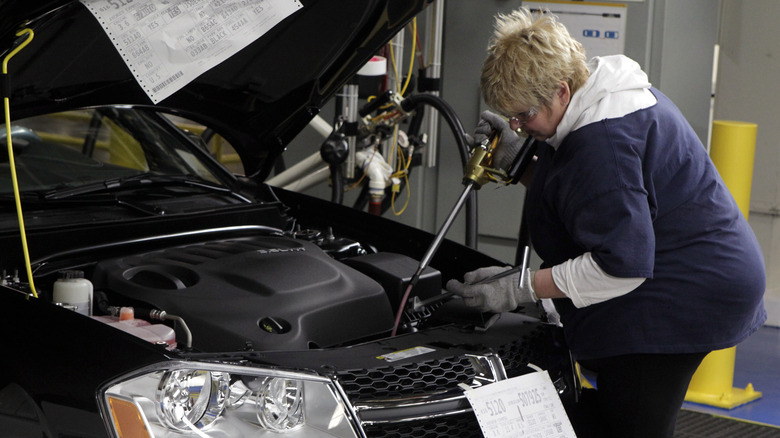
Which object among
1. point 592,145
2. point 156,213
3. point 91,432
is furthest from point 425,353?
point 156,213

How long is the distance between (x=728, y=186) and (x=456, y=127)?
1178 mm

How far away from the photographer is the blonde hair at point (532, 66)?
1.98m

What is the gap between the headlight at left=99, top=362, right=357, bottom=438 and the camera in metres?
1.58

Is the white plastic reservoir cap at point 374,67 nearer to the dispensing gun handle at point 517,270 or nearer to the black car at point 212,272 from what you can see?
the black car at point 212,272

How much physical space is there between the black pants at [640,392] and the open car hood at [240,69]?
1.09m

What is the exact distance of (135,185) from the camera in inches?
101

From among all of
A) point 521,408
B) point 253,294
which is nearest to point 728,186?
point 521,408

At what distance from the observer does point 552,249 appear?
2.16 m

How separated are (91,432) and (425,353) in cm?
72

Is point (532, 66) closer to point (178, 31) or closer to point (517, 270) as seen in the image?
point (517, 270)

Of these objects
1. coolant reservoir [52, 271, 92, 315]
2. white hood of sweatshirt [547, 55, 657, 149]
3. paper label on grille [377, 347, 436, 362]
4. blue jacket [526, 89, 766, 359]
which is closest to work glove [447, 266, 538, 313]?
blue jacket [526, 89, 766, 359]

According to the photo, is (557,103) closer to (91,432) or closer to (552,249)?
(552,249)

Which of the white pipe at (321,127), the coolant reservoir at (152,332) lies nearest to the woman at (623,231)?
the coolant reservoir at (152,332)

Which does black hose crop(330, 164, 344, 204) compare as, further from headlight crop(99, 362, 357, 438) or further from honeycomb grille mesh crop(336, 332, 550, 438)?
headlight crop(99, 362, 357, 438)
